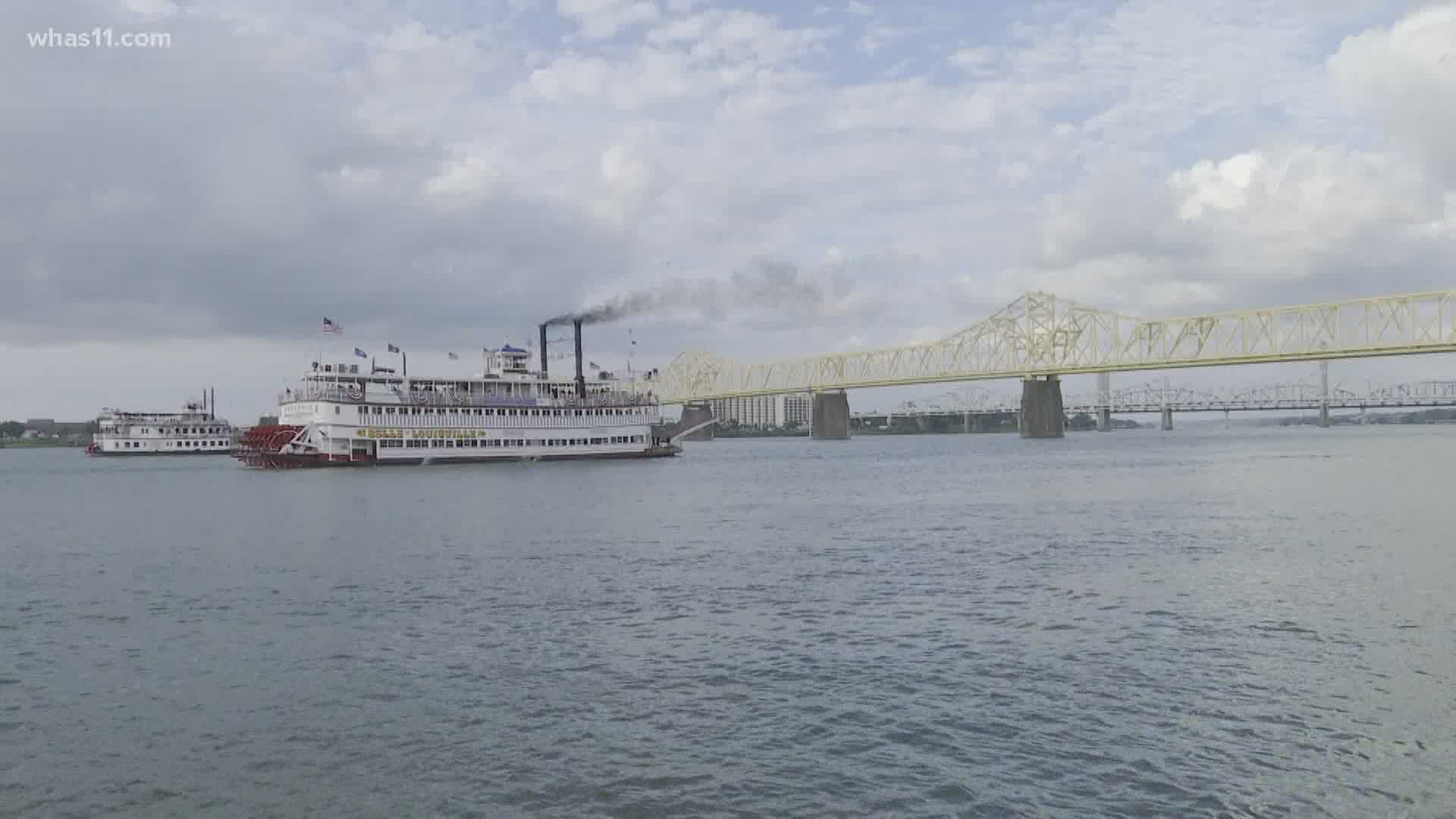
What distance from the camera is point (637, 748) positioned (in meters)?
14.5

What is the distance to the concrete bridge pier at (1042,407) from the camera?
177625 mm

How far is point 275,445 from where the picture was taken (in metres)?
94.5

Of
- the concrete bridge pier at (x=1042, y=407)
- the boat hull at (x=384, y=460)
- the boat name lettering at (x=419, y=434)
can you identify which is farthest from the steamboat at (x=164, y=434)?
the concrete bridge pier at (x=1042, y=407)

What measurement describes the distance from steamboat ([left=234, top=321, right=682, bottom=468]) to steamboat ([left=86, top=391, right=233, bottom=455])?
66.1 m

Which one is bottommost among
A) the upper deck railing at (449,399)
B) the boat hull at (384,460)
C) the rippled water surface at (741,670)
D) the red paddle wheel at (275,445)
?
the rippled water surface at (741,670)

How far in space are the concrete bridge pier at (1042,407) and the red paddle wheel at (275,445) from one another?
12439cm

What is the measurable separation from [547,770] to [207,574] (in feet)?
72.0

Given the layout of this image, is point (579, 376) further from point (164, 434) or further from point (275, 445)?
point (164, 434)

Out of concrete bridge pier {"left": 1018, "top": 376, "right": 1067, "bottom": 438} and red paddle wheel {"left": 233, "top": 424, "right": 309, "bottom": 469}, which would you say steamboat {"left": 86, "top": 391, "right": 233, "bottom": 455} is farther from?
concrete bridge pier {"left": 1018, "top": 376, "right": 1067, "bottom": 438}

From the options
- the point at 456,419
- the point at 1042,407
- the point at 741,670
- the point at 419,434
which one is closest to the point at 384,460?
the point at 419,434

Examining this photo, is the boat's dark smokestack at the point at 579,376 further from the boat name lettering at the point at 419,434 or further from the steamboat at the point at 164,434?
the steamboat at the point at 164,434

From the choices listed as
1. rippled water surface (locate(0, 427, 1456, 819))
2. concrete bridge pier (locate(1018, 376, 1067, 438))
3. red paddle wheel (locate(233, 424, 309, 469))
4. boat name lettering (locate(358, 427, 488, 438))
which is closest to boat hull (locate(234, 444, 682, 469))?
red paddle wheel (locate(233, 424, 309, 469))

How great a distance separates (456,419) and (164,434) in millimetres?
90410

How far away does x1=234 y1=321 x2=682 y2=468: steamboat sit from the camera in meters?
93.6
